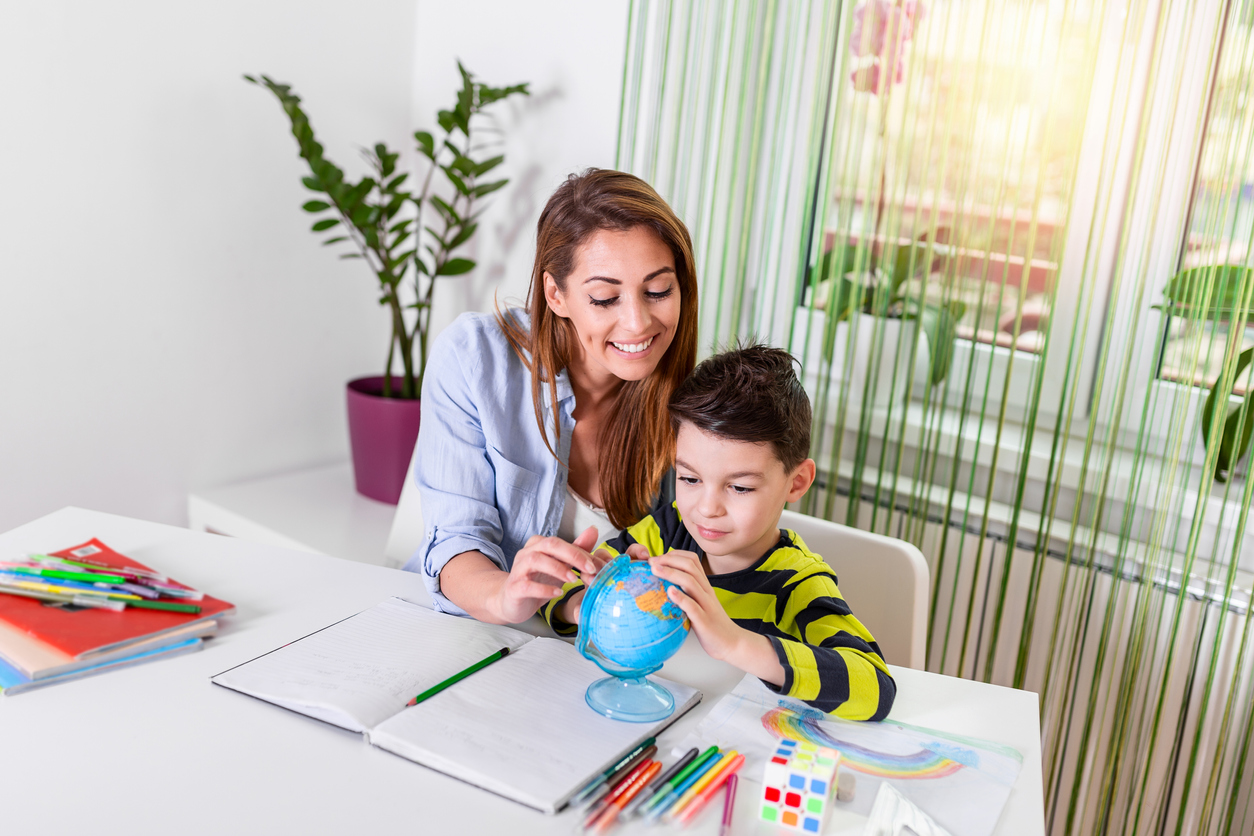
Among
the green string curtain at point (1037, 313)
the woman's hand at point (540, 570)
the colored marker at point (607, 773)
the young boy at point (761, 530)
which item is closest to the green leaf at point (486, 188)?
the green string curtain at point (1037, 313)

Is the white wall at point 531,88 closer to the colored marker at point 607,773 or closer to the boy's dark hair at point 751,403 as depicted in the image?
the boy's dark hair at point 751,403

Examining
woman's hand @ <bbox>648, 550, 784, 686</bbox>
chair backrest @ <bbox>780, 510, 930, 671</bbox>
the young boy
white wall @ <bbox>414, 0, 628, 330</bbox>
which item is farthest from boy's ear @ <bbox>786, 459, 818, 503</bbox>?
white wall @ <bbox>414, 0, 628, 330</bbox>

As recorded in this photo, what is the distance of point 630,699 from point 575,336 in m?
0.68

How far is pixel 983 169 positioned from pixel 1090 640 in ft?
2.78

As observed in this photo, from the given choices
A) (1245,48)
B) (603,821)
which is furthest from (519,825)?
(1245,48)

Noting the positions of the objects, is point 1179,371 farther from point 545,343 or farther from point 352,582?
point 352,582

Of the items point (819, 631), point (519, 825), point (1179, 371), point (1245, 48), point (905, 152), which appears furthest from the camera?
point (905, 152)

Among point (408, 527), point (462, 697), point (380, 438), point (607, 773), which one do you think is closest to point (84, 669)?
point (462, 697)

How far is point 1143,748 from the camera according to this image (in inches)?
63.8

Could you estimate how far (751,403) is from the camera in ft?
3.90

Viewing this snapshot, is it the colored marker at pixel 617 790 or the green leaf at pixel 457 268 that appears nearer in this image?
the colored marker at pixel 617 790

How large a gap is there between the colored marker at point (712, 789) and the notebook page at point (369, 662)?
1.04ft

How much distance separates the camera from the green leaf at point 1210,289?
1.41m

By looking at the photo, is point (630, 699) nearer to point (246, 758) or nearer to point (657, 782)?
point (657, 782)
